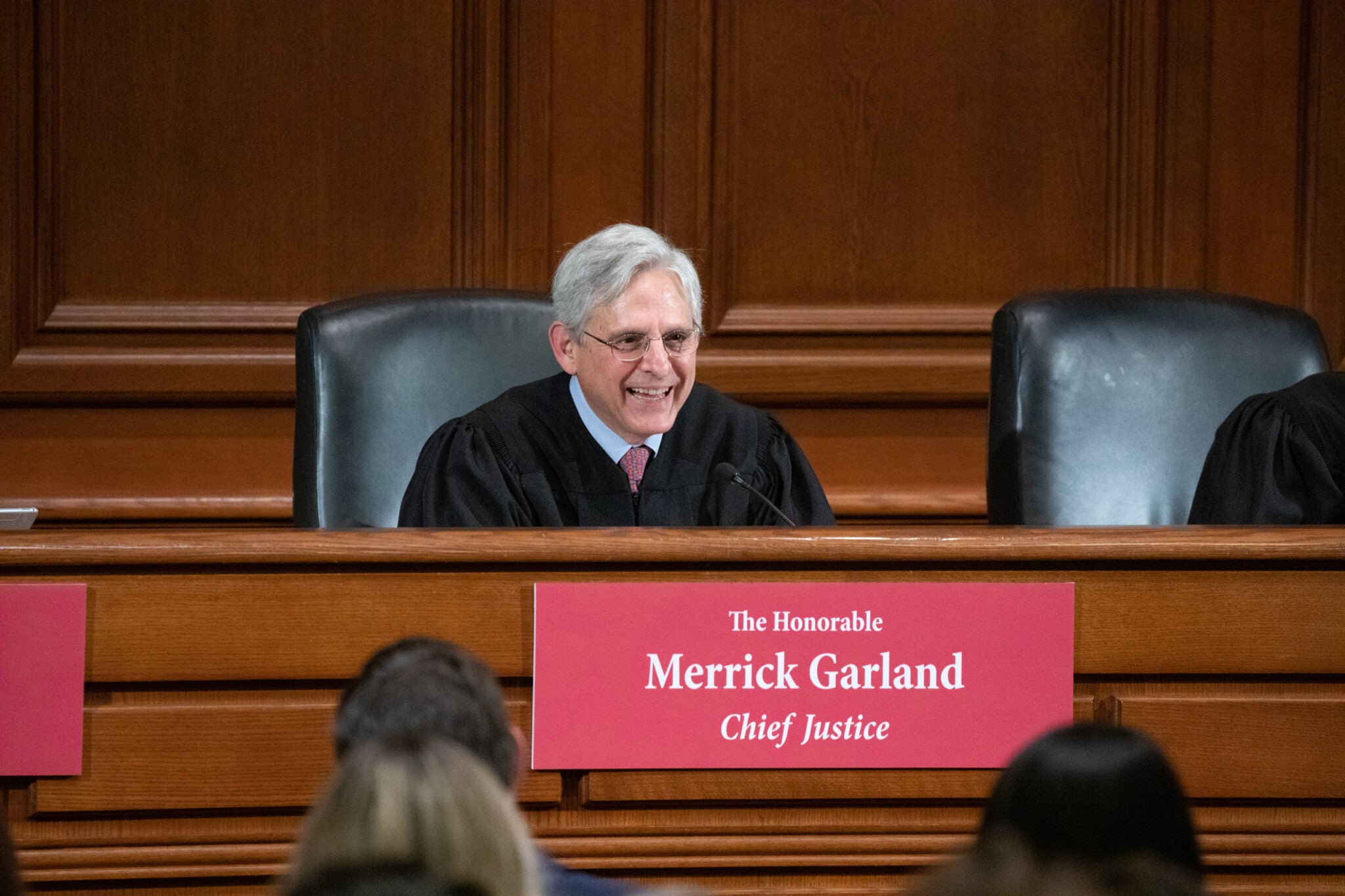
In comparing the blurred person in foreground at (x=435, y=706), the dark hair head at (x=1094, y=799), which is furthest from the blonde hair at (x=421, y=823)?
the dark hair head at (x=1094, y=799)

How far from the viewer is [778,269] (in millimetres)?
3643

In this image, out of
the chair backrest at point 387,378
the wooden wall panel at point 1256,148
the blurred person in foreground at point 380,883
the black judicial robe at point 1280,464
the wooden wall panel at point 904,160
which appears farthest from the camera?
the wooden wall panel at point 1256,148

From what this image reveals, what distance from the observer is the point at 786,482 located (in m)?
2.75

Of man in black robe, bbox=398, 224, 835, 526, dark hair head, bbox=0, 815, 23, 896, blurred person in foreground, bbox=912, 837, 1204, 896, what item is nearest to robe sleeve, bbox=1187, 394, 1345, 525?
man in black robe, bbox=398, 224, 835, 526

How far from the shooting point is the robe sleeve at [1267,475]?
8.89 ft

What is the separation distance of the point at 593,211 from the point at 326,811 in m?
2.91

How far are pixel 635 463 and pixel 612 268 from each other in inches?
13.2

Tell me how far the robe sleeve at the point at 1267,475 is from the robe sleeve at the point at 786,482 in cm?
67

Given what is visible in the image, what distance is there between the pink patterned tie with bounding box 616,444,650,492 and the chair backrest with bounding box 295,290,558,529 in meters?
0.26

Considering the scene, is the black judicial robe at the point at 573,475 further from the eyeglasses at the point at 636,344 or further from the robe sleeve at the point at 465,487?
the eyeglasses at the point at 636,344

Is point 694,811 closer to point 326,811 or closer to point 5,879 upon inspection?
point 5,879

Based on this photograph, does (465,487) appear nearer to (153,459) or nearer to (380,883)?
(153,459)

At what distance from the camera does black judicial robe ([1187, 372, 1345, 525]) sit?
8.90 feet

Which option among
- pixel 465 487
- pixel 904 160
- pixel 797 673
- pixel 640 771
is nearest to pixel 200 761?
pixel 640 771
